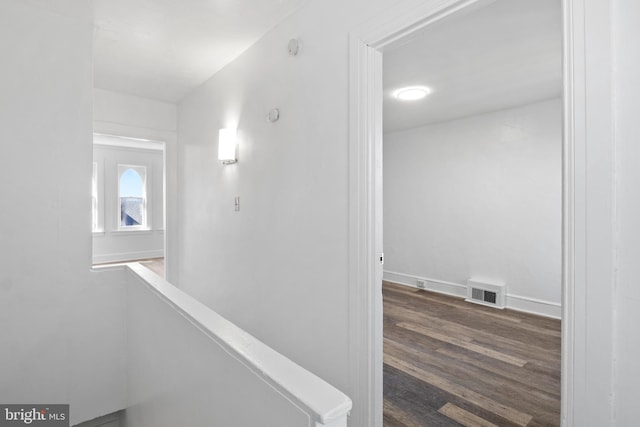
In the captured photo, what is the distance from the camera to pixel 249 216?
2.65 m

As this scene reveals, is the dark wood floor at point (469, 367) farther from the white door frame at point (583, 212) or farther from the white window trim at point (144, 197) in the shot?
the white window trim at point (144, 197)

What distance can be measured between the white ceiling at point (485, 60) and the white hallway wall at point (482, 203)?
411mm

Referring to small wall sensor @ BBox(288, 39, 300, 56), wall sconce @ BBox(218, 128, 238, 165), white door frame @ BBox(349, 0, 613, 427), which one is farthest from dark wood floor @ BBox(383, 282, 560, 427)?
small wall sensor @ BBox(288, 39, 300, 56)

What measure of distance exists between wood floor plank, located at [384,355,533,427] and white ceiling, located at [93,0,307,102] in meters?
2.67

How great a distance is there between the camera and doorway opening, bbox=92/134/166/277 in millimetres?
6633

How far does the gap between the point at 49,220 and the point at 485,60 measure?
11.1 ft

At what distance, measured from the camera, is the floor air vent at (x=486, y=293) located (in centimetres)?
399

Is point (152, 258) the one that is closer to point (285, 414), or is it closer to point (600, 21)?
point (285, 414)

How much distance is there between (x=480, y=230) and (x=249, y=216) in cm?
310

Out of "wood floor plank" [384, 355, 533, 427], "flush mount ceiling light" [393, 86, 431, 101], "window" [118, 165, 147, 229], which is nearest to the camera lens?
"wood floor plank" [384, 355, 533, 427]

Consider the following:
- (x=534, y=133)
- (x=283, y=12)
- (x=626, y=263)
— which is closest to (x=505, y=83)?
(x=534, y=133)

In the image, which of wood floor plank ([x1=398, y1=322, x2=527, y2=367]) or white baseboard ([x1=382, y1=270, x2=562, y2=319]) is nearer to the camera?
wood floor plank ([x1=398, y1=322, x2=527, y2=367])

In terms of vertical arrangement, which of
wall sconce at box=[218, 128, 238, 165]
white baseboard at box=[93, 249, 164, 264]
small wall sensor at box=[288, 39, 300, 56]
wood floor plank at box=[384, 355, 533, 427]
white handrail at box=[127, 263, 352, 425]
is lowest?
wood floor plank at box=[384, 355, 533, 427]

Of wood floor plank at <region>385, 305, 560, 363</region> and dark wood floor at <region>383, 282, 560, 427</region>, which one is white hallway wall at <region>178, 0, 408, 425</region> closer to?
dark wood floor at <region>383, 282, 560, 427</region>
